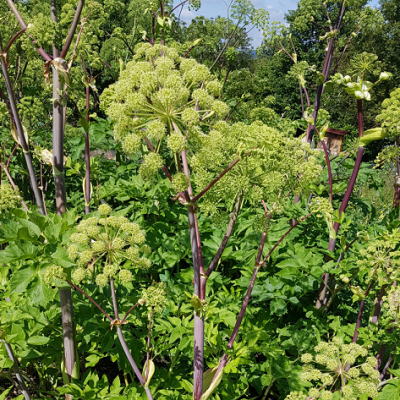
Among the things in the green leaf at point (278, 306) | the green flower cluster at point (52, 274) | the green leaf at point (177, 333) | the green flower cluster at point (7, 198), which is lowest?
the green leaf at point (177, 333)

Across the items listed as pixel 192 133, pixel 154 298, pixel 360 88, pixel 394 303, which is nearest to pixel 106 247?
pixel 154 298

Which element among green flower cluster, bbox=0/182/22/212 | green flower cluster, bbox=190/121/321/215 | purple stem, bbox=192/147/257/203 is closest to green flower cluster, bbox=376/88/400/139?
green flower cluster, bbox=190/121/321/215

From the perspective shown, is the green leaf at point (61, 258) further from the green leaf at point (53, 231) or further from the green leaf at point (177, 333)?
the green leaf at point (177, 333)

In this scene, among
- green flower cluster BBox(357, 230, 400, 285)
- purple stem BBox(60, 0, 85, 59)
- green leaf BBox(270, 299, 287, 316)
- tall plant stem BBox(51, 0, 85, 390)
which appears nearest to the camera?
purple stem BBox(60, 0, 85, 59)

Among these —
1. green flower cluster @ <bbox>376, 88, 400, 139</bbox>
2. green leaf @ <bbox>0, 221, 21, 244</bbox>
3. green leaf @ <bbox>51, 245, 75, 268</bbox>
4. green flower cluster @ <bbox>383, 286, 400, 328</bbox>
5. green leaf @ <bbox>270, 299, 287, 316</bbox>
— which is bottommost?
green leaf @ <bbox>270, 299, 287, 316</bbox>

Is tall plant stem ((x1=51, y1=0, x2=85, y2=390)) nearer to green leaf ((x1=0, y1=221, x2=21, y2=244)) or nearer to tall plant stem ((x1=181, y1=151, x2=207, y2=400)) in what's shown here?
green leaf ((x1=0, y1=221, x2=21, y2=244))

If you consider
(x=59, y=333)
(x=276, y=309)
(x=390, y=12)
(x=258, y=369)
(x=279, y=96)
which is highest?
(x=390, y=12)

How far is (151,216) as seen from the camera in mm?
4074

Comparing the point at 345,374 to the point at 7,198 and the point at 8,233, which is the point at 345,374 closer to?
the point at 8,233

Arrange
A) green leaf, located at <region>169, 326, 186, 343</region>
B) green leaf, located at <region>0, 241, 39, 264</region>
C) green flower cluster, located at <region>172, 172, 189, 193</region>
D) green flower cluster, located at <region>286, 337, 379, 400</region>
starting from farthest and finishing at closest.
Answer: green leaf, located at <region>169, 326, 186, 343</region>, green flower cluster, located at <region>286, 337, 379, 400</region>, green leaf, located at <region>0, 241, 39, 264</region>, green flower cluster, located at <region>172, 172, 189, 193</region>

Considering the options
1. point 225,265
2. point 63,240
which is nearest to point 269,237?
point 225,265

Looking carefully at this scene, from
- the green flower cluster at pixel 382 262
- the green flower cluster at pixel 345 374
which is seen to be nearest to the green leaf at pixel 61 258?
the green flower cluster at pixel 345 374

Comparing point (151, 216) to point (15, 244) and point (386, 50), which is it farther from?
point (386, 50)

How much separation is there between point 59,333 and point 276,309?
1.71m
